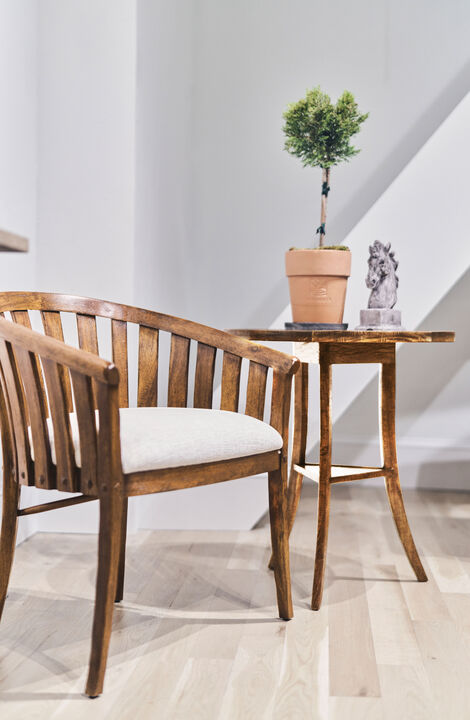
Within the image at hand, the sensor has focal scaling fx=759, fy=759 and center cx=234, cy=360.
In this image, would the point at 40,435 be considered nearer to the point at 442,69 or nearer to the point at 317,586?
the point at 317,586

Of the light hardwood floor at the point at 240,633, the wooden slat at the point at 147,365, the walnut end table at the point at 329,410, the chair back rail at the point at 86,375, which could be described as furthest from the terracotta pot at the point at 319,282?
the light hardwood floor at the point at 240,633

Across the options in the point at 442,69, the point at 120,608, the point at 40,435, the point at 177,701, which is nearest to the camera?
the point at 177,701

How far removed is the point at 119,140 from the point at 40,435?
4.24ft

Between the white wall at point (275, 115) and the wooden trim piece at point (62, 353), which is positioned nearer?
the wooden trim piece at point (62, 353)

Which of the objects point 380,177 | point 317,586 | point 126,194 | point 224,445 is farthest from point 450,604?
point 380,177

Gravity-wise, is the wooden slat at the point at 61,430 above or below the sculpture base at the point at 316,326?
below

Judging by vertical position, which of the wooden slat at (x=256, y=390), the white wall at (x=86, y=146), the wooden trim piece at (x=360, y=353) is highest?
the white wall at (x=86, y=146)

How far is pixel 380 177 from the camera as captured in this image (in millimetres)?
3176

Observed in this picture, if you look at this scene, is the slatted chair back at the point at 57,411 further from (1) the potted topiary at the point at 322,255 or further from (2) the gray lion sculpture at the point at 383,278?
(2) the gray lion sculpture at the point at 383,278

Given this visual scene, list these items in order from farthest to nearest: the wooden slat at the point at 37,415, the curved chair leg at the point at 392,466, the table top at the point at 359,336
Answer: the curved chair leg at the point at 392,466 < the table top at the point at 359,336 < the wooden slat at the point at 37,415

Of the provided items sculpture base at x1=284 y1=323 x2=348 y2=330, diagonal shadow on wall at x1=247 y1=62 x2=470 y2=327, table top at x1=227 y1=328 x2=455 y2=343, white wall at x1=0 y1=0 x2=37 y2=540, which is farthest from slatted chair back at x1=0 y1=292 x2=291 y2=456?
diagonal shadow on wall at x1=247 y1=62 x2=470 y2=327

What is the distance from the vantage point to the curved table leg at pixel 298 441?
214 centimetres

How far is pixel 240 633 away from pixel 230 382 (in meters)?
0.59

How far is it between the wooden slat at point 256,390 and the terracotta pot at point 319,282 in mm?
349
